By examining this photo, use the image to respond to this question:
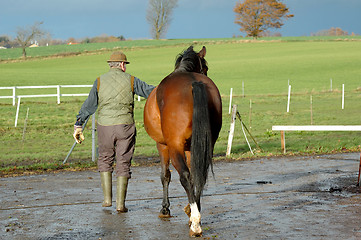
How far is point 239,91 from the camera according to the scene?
43281mm

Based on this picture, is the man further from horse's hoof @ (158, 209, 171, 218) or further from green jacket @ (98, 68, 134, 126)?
horse's hoof @ (158, 209, 171, 218)

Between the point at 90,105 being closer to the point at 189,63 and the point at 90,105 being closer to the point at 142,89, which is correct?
the point at 142,89

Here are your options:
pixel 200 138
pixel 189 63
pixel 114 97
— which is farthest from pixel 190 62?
pixel 200 138

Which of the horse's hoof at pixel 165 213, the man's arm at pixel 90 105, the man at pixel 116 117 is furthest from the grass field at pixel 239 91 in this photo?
the horse's hoof at pixel 165 213

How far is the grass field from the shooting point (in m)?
18.0

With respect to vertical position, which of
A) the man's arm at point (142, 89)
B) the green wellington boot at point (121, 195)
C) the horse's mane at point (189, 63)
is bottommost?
the green wellington boot at point (121, 195)

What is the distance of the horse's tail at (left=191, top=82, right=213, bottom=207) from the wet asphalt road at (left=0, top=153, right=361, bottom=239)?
0.61 meters

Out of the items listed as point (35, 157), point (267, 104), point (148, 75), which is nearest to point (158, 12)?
point (148, 75)

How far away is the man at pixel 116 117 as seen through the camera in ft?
26.8

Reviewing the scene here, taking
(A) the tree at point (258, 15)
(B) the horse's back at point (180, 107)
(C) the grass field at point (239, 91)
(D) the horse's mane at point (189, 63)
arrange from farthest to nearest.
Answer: (A) the tree at point (258, 15) → (C) the grass field at point (239, 91) → (D) the horse's mane at point (189, 63) → (B) the horse's back at point (180, 107)

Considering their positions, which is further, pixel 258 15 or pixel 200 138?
pixel 258 15

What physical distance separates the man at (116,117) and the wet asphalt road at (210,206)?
1.69ft

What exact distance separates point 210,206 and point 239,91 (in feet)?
116

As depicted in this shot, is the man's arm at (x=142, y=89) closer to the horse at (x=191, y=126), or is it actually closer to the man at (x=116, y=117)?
the man at (x=116, y=117)
